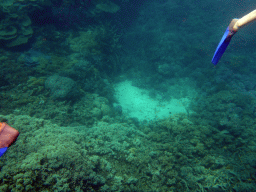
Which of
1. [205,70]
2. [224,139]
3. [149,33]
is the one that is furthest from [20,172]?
[149,33]

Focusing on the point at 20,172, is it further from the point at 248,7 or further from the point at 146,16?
the point at 248,7

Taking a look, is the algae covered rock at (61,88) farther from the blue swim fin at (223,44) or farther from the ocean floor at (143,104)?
the blue swim fin at (223,44)

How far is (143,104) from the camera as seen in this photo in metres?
7.57

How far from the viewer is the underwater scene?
2.31 m

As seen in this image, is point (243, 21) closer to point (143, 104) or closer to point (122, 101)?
point (143, 104)

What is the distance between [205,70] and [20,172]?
10.6m

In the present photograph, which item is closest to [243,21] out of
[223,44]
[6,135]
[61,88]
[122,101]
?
[223,44]

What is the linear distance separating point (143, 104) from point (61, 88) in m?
4.73

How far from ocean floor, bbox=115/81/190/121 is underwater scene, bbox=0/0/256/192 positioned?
68 mm

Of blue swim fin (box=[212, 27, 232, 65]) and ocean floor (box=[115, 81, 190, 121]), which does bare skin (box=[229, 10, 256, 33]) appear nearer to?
blue swim fin (box=[212, 27, 232, 65])

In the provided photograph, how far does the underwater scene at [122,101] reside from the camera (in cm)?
231

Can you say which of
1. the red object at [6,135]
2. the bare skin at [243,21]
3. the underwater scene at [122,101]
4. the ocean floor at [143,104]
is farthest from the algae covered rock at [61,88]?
the bare skin at [243,21]

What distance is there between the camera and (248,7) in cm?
1426

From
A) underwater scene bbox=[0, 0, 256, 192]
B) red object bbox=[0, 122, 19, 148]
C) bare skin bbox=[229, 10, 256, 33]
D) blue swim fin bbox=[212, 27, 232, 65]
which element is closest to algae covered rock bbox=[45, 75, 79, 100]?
underwater scene bbox=[0, 0, 256, 192]
